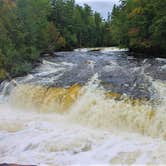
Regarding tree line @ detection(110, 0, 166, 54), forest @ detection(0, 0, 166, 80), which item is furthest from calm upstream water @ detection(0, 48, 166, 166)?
tree line @ detection(110, 0, 166, 54)

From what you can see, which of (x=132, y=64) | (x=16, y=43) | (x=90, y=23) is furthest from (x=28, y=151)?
(x=90, y=23)

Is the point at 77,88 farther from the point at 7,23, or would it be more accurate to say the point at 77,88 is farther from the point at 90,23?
the point at 90,23

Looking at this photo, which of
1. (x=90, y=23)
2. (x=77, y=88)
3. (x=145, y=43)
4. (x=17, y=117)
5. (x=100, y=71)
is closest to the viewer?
(x=17, y=117)

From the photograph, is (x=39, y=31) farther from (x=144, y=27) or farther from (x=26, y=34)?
(x=144, y=27)

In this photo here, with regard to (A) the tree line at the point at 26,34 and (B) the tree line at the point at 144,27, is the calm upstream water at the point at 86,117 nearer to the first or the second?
(A) the tree line at the point at 26,34

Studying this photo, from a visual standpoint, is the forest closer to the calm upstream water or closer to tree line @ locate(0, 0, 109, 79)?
tree line @ locate(0, 0, 109, 79)

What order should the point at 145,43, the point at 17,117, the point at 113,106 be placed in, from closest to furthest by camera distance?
the point at 113,106 < the point at 17,117 < the point at 145,43

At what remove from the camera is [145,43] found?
21.9m

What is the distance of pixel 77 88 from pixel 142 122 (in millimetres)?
3529

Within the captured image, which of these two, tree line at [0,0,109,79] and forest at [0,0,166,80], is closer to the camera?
tree line at [0,0,109,79]

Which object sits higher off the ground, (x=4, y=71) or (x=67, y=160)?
(x=4, y=71)

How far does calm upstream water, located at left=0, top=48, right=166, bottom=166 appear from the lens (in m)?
8.76

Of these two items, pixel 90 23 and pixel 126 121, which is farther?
pixel 90 23

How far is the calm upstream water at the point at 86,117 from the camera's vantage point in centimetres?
876
